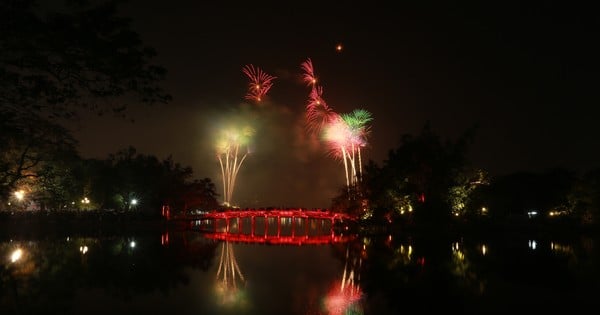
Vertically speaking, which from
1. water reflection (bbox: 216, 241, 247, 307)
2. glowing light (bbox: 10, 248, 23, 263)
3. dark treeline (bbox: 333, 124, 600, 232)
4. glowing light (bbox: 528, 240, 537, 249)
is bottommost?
water reflection (bbox: 216, 241, 247, 307)

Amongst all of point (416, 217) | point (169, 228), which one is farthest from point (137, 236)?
point (416, 217)

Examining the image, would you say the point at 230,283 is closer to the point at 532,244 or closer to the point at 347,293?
the point at 347,293

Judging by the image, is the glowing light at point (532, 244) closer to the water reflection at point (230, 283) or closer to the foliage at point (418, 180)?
the foliage at point (418, 180)

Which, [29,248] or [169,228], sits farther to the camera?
[169,228]

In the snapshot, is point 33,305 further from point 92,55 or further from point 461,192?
point 461,192

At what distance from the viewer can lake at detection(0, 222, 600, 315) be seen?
1459 centimetres

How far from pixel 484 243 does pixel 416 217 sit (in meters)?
8.19

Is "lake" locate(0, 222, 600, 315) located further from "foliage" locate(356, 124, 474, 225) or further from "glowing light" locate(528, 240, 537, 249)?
"foliage" locate(356, 124, 474, 225)

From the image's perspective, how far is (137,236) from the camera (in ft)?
130

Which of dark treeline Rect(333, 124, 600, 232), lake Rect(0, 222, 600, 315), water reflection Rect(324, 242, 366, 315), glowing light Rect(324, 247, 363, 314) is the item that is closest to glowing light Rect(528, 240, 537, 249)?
lake Rect(0, 222, 600, 315)

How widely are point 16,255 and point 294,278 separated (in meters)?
15.8

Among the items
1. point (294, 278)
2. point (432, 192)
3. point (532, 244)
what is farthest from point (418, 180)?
point (294, 278)

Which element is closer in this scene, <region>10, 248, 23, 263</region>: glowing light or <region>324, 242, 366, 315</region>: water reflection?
<region>324, 242, 366, 315</region>: water reflection

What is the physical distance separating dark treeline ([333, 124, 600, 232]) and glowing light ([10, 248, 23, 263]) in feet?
91.7
